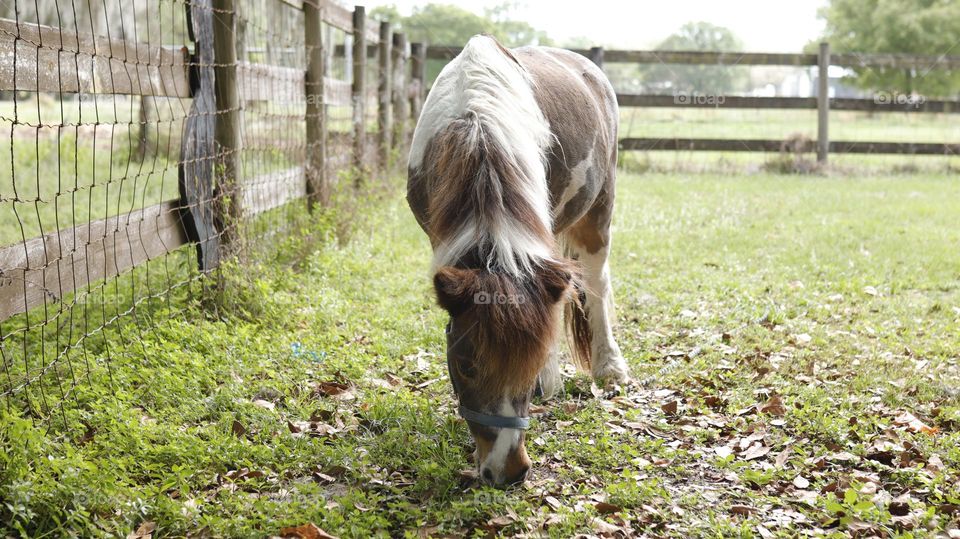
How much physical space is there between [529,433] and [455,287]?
1238 millimetres

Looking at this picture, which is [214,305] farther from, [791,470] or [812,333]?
[812,333]

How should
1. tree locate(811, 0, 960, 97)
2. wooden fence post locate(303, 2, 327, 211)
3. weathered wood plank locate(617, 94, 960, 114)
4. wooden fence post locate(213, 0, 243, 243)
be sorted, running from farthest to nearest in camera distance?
tree locate(811, 0, 960, 97), weathered wood plank locate(617, 94, 960, 114), wooden fence post locate(303, 2, 327, 211), wooden fence post locate(213, 0, 243, 243)

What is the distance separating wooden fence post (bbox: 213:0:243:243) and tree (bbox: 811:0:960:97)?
31567 millimetres

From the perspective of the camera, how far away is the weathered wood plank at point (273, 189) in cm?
514

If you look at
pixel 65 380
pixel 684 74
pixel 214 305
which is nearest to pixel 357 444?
pixel 65 380

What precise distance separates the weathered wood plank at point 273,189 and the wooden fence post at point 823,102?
934 centimetres

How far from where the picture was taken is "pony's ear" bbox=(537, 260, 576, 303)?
2539 mm

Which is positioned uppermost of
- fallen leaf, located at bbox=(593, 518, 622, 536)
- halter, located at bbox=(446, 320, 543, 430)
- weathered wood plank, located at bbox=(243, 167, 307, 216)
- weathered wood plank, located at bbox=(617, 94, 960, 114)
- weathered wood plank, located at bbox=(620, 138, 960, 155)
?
weathered wood plank, located at bbox=(617, 94, 960, 114)

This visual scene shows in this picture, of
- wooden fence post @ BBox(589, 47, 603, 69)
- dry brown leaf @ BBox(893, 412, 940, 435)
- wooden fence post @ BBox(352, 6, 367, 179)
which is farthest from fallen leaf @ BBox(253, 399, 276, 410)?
wooden fence post @ BBox(589, 47, 603, 69)

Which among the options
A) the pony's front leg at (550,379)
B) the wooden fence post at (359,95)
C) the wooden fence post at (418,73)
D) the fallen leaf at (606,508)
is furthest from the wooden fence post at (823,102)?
the fallen leaf at (606,508)

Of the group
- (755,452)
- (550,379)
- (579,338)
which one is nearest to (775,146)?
(579,338)

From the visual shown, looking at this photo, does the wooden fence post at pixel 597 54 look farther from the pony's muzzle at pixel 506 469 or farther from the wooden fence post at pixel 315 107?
the pony's muzzle at pixel 506 469

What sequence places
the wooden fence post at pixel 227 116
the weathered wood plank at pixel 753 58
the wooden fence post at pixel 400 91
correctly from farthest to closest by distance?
the weathered wood plank at pixel 753 58, the wooden fence post at pixel 400 91, the wooden fence post at pixel 227 116

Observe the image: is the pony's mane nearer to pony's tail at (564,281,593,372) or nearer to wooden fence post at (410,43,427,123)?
pony's tail at (564,281,593,372)
